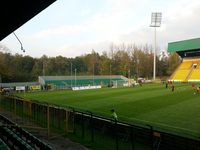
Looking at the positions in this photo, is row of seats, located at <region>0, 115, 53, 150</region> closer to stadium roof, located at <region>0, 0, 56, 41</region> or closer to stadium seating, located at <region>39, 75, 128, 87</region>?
stadium roof, located at <region>0, 0, 56, 41</region>

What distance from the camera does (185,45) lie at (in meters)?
80.7

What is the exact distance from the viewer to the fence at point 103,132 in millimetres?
11820

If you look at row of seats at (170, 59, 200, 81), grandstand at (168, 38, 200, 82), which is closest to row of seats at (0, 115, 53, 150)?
grandstand at (168, 38, 200, 82)

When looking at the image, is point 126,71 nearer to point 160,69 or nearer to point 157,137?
point 160,69

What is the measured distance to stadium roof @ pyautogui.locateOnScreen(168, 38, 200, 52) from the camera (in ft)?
256

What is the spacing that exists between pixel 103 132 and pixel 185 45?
68.6 meters

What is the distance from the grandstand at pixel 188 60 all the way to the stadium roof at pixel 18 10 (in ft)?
228

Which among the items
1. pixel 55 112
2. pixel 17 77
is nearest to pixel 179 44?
pixel 17 77

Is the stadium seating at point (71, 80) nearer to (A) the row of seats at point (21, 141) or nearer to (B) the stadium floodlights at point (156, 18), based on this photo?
(B) the stadium floodlights at point (156, 18)

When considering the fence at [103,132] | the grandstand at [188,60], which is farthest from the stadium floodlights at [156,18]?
the fence at [103,132]

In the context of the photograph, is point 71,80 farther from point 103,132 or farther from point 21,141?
point 21,141

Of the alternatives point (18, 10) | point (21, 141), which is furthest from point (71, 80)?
point (18, 10)

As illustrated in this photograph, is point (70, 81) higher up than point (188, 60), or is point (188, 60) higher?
point (188, 60)

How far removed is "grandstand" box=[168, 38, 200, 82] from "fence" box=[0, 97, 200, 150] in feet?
194
